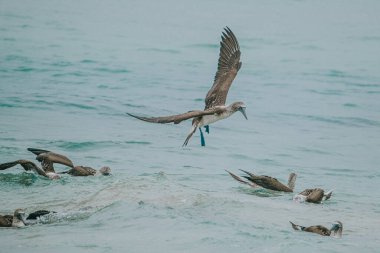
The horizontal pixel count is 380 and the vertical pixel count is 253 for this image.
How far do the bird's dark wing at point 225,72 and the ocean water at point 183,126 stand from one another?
1.17m

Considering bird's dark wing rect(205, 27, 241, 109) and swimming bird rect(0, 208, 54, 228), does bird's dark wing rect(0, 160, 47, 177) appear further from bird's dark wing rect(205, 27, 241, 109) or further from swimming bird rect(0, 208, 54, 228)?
bird's dark wing rect(205, 27, 241, 109)

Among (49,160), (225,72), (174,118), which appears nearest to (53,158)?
(49,160)

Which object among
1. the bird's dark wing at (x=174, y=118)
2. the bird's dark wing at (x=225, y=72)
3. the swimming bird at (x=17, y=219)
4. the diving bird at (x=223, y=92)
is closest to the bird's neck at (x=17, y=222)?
the swimming bird at (x=17, y=219)

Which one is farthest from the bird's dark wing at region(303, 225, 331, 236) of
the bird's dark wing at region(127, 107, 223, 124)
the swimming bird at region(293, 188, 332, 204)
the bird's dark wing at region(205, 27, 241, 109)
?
the bird's dark wing at region(205, 27, 241, 109)

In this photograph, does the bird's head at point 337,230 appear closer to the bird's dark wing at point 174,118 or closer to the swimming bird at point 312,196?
the swimming bird at point 312,196

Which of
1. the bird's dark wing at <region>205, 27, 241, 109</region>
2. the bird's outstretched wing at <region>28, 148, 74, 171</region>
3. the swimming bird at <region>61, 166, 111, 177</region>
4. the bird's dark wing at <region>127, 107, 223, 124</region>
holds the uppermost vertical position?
the bird's dark wing at <region>205, 27, 241, 109</region>

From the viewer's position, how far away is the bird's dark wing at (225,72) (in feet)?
45.3

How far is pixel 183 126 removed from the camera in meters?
20.0

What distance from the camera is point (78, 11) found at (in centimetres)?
4447

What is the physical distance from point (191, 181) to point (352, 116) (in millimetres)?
10099

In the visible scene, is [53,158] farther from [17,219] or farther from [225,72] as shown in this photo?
[225,72]

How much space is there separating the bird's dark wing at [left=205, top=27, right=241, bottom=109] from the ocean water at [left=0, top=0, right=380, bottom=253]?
117 cm

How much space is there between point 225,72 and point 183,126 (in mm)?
5968

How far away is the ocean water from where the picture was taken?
9484mm
